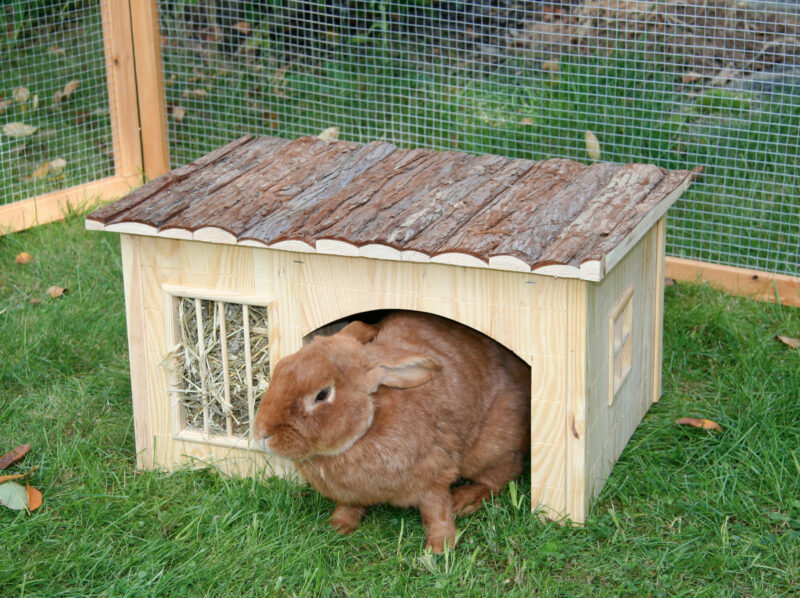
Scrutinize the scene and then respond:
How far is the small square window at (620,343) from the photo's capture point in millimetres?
3150

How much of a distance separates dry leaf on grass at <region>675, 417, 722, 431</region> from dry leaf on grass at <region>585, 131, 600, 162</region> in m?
1.81

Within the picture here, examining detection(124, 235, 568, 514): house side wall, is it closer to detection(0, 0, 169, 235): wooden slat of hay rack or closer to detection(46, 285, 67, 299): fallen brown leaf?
detection(46, 285, 67, 299): fallen brown leaf

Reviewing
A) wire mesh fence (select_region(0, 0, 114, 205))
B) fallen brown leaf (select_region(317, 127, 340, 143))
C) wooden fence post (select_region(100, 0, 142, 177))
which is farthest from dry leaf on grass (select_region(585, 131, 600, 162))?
wire mesh fence (select_region(0, 0, 114, 205))

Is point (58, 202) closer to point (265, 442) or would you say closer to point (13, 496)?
point (13, 496)

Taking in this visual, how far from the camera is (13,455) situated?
11.0 ft

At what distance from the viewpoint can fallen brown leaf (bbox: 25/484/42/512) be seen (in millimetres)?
3100

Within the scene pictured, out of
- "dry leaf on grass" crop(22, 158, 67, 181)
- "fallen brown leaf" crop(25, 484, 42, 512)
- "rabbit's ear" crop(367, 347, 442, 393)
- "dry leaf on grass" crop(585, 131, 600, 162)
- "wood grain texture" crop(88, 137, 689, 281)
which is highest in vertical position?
"wood grain texture" crop(88, 137, 689, 281)

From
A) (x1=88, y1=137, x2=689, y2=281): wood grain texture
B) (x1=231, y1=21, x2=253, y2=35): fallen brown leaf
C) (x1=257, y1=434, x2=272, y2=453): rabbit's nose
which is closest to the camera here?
(x1=257, y1=434, x2=272, y2=453): rabbit's nose

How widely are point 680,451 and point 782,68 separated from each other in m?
2.92

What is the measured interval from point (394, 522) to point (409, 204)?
0.93 metres

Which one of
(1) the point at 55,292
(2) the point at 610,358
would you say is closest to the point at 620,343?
(2) the point at 610,358

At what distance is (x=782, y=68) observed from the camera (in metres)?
5.55

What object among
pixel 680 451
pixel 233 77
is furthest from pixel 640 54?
pixel 680 451

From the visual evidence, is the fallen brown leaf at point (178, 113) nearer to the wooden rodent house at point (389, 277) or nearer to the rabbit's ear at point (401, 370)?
the wooden rodent house at point (389, 277)
